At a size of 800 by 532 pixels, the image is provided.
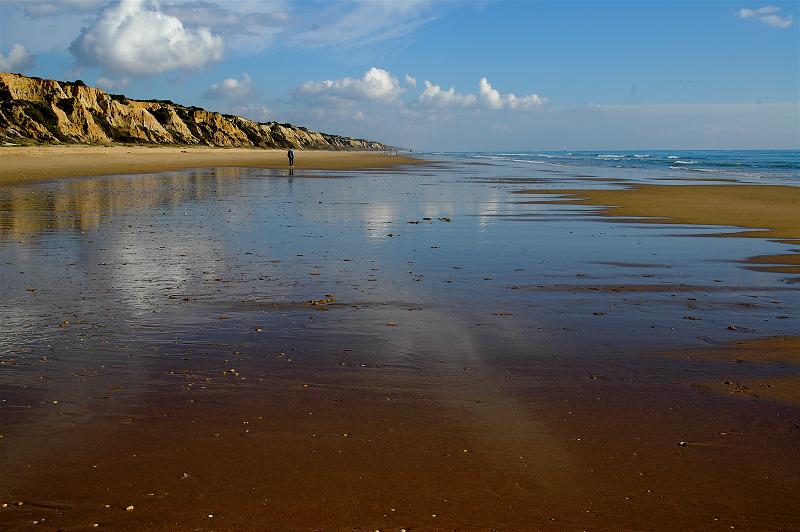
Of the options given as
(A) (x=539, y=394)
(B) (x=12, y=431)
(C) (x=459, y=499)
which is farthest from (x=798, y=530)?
(B) (x=12, y=431)

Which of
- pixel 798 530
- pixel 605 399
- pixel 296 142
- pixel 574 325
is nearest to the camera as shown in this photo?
pixel 798 530

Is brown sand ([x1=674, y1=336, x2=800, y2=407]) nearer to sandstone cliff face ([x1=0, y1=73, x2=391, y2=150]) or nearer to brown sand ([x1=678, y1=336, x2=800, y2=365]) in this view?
brown sand ([x1=678, y1=336, x2=800, y2=365])

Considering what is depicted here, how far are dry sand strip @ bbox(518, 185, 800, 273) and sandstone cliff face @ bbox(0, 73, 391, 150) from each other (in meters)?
60.7

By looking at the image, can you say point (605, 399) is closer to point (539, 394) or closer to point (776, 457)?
point (539, 394)

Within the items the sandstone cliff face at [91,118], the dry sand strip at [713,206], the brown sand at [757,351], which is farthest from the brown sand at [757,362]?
the sandstone cliff face at [91,118]

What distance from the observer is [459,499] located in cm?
413

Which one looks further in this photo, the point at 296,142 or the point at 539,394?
the point at 296,142

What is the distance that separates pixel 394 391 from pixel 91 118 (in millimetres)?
91625

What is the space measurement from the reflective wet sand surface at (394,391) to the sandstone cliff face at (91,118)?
68369mm

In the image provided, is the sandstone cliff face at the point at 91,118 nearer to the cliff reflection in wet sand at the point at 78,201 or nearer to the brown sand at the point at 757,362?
the cliff reflection in wet sand at the point at 78,201

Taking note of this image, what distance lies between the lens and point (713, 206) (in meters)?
24.7

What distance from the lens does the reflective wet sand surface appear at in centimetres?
410

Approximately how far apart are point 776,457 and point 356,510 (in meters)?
2.98

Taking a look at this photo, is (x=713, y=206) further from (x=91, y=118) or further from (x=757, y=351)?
(x=91, y=118)
